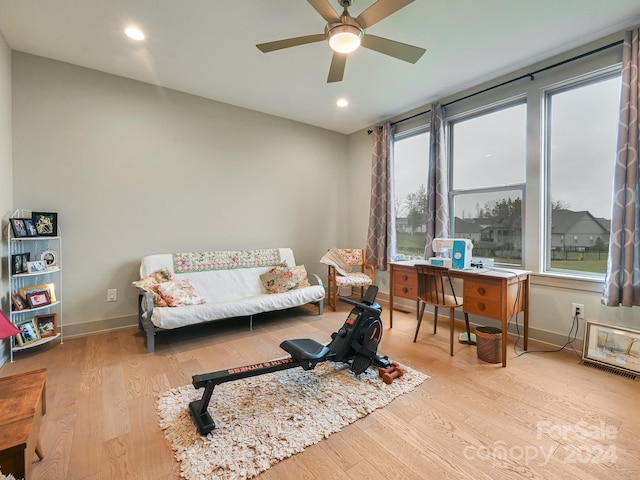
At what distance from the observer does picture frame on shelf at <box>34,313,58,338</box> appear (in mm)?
2758

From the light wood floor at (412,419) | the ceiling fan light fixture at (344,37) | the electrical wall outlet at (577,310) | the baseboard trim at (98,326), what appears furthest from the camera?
the baseboard trim at (98,326)

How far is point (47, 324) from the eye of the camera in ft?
9.17

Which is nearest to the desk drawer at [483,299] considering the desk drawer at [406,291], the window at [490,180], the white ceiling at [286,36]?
the desk drawer at [406,291]

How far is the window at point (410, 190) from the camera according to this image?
4.17 meters

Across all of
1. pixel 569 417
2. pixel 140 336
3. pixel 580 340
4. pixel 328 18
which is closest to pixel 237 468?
pixel 569 417

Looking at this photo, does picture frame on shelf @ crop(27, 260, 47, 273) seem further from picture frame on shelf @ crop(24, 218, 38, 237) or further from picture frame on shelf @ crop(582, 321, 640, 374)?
picture frame on shelf @ crop(582, 321, 640, 374)

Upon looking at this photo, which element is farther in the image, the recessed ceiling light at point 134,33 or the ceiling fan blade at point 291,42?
the recessed ceiling light at point 134,33

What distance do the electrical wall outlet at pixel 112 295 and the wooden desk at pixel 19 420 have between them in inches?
77.2

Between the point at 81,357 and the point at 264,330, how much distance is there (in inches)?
64.8

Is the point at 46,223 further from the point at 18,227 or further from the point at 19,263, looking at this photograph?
the point at 19,263

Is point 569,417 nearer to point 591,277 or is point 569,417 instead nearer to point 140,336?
point 591,277

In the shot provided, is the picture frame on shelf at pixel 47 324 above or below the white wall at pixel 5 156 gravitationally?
below

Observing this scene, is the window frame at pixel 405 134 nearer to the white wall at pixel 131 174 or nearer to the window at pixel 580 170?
the window at pixel 580 170

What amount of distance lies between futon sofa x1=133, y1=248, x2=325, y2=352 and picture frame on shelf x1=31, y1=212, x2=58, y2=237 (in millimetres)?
812
